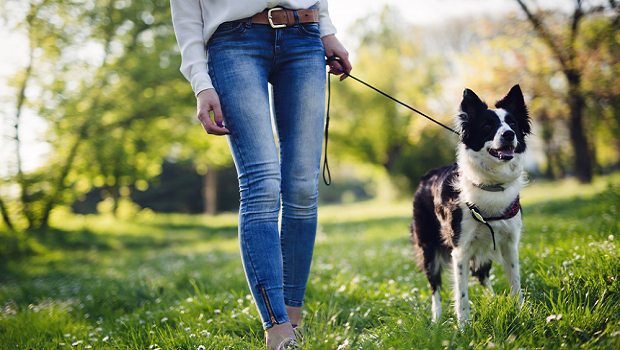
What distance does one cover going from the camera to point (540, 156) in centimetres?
2675

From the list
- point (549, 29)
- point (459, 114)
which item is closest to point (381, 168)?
point (549, 29)

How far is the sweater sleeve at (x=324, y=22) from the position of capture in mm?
2082

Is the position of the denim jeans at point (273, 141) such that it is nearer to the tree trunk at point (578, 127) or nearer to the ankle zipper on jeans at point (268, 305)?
the ankle zipper on jeans at point (268, 305)

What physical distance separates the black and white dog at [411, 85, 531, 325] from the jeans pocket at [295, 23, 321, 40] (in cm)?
97

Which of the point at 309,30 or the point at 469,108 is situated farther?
the point at 469,108

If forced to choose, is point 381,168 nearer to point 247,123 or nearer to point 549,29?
point 549,29

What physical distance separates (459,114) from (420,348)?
4.86 feet

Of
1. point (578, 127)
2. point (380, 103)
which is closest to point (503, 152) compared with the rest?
point (578, 127)

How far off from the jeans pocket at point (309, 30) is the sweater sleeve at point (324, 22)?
0.45 ft

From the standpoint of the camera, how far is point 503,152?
211 cm

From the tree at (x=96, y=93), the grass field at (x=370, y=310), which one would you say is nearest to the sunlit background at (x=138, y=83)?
the tree at (x=96, y=93)

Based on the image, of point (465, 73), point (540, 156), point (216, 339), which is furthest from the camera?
point (540, 156)

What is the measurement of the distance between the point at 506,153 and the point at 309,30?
4.23 ft

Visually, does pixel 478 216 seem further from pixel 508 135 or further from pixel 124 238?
pixel 124 238
